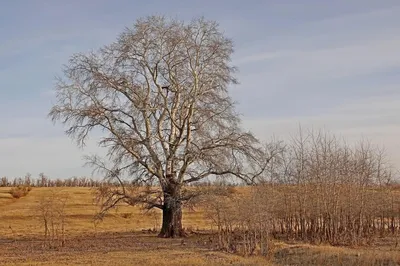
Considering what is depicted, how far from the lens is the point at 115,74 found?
36281mm

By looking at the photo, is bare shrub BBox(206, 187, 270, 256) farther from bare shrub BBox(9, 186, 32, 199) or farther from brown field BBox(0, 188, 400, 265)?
bare shrub BBox(9, 186, 32, 199)

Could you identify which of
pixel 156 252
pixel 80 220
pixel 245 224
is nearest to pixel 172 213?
pixel 245 224

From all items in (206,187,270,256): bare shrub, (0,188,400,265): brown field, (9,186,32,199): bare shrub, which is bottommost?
(0,188,400,265): brown field

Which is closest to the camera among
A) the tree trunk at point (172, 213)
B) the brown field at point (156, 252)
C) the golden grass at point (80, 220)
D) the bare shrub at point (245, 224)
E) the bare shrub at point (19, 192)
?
the brown field at point (156, 252)

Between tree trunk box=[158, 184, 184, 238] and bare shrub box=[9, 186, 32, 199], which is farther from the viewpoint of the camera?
bare shrub box=[9, 186, 32, 199]

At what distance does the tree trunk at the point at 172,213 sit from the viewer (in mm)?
36500

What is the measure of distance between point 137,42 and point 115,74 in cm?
229

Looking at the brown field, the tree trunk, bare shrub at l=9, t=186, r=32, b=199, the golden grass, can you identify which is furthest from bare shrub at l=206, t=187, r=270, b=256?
bare shrub at l=9, t=186, r=32, b=199

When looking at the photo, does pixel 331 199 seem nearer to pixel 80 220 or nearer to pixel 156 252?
pixel 156 252

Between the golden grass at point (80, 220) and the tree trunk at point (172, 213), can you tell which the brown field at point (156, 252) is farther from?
the tree trunk at point (172, 213)

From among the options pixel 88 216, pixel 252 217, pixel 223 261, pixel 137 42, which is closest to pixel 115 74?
pixel 137 42

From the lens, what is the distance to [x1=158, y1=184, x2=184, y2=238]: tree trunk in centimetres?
3650

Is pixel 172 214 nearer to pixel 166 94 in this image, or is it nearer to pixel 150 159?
pixel 150 159

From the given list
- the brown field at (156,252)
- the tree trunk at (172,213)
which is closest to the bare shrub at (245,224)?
the brown field at (156,252)
